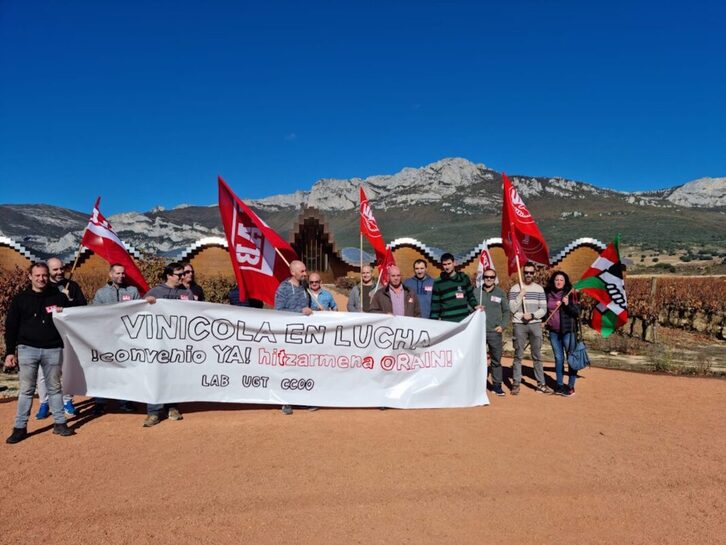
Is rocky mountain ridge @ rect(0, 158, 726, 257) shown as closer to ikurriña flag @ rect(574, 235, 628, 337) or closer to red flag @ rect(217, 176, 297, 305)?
red flag @ rect(217, 176, 297, 305)

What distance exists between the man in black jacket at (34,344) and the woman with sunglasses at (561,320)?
6648 millimetres

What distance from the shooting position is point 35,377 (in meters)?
5.13

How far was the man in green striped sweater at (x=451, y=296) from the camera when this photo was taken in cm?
685

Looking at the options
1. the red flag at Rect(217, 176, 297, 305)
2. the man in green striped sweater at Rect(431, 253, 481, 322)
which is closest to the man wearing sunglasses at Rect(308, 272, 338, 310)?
the red flag at Rect(217, 176, 297, 305)

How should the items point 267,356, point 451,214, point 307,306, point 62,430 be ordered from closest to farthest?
point 62,430
point 267,356
point 307,306
point 451,214

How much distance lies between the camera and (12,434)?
5.15 m

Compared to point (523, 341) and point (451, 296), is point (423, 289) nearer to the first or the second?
point (451, 296)

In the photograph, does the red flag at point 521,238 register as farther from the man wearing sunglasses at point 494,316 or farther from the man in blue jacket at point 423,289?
the man in blue jacket at point 423,289

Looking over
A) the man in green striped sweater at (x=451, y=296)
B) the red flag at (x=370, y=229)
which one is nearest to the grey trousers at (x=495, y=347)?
the man in green striped sweater at (x=451, y=296)

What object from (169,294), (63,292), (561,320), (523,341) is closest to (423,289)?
(523,341)

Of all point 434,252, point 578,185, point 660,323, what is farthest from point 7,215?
point 578,185

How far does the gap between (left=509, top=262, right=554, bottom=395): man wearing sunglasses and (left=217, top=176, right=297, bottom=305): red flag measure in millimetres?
3618

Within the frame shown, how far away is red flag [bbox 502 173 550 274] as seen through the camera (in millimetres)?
7484

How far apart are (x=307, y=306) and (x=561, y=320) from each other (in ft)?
12.9
